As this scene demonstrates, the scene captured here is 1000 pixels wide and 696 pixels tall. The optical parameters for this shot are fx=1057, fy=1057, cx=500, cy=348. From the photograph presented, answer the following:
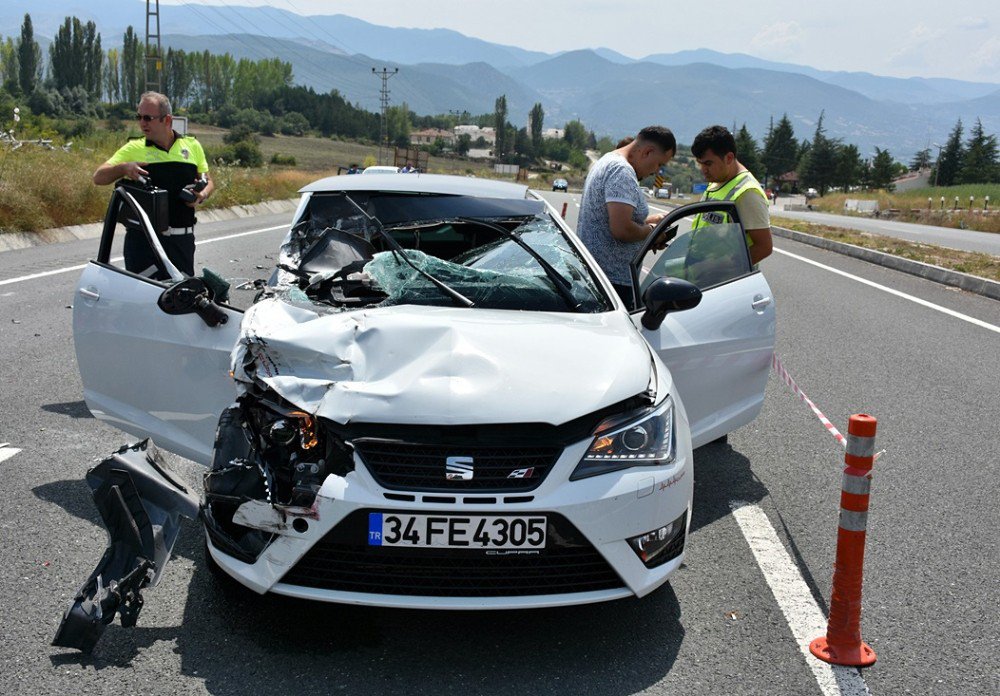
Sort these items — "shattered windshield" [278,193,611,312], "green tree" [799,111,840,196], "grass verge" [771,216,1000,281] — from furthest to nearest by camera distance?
"green tree" [799,111,840,196]
"grass verge" [771,216,1000,281]
"shattered windshield" [278,193,611,312]

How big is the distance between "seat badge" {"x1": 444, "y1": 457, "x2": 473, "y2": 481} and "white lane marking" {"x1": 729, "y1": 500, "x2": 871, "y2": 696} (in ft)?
4.22

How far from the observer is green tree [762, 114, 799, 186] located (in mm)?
174875

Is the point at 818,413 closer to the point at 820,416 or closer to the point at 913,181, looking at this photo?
the point at 820,416

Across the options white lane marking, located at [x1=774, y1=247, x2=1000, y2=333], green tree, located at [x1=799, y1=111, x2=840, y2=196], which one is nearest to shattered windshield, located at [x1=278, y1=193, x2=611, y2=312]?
white lane marking, located at [x1=774, y1=247, x2=1000, y2=333]

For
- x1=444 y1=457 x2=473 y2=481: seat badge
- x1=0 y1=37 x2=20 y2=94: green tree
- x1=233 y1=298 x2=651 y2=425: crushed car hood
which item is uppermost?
x1=0 y1=37 x2=20 y2=94: green tree

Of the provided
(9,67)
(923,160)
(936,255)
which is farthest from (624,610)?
(9,67)

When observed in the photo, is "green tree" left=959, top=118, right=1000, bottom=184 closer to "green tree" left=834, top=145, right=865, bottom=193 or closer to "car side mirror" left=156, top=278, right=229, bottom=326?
"green tree" left=834, top=145, right=865, bottom=193

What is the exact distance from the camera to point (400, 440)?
3.26 metres

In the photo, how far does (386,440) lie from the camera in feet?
10.7

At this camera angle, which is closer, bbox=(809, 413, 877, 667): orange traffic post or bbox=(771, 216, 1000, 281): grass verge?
bbox=(809, 413, 877, 667): orange traffic post

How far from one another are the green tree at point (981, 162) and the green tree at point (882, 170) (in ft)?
74.9

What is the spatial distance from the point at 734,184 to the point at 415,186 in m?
2.26

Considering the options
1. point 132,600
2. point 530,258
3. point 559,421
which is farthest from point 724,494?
point 132,600

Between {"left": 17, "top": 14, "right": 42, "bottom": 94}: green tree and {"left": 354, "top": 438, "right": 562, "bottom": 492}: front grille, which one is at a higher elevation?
{"left": 17, "top": 14, "right": 42, "bottom": 94}: green tree
